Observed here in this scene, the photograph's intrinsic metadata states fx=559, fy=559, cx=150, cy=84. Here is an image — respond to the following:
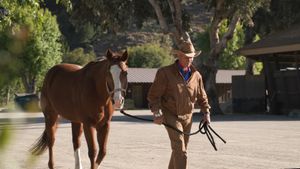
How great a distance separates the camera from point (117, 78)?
7727 millimetres

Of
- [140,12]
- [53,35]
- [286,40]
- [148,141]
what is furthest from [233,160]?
[53,35]

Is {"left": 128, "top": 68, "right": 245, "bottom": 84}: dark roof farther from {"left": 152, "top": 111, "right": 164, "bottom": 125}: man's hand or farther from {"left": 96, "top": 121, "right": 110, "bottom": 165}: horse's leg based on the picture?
{"left": 152, "top": 111, "right": 164, "bottom": 125}: man's hand

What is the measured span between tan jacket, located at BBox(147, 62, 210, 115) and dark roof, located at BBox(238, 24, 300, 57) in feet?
70.3

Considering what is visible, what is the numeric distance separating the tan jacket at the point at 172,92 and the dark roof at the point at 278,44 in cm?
2143

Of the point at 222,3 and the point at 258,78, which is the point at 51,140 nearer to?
the point at 222,3

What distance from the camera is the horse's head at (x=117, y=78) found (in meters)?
7.57

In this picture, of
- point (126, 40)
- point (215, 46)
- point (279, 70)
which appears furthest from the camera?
point (126, 40)

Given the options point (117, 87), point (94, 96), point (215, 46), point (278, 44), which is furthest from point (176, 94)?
point (215, 46)

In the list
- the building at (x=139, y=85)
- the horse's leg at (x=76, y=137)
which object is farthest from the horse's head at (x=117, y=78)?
the building at (x=139, y=85)

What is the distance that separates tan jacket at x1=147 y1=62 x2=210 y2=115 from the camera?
680 centimetres

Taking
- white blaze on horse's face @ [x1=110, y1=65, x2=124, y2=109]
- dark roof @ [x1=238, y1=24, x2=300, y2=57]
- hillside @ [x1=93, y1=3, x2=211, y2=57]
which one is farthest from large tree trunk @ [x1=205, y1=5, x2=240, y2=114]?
hillside @ [x1=93, y1=3, x2=211, y2=57]

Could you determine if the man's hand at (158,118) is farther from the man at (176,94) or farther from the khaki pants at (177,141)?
the khaki pants at (177,141)

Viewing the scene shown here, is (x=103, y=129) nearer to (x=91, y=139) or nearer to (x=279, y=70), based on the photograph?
(x=91, y=139)

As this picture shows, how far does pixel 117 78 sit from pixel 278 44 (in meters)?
21.8
